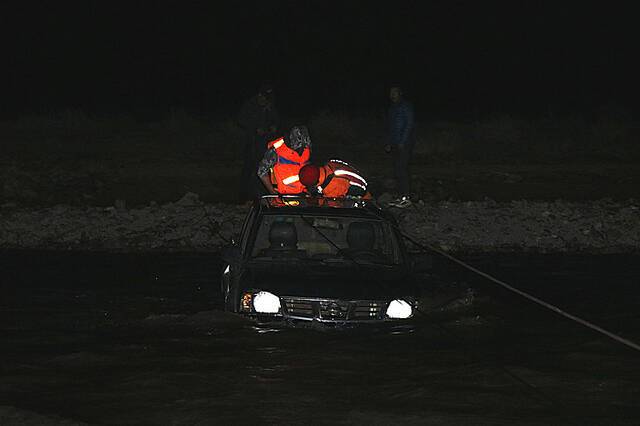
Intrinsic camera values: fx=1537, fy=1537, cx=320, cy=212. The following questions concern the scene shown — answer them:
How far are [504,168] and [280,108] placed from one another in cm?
2226

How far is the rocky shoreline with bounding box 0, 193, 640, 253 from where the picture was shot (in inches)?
922

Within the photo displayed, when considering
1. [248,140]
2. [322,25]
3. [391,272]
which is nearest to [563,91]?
[322,25]

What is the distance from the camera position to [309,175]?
15438mm

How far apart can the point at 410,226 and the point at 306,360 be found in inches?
519

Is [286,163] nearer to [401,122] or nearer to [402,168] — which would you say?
[401,122]

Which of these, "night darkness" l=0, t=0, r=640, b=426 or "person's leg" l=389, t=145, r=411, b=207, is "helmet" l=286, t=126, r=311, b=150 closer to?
"night darkness" l=0, t=0, r=640, b=426

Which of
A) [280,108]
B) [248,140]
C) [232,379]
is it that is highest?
[280,108]

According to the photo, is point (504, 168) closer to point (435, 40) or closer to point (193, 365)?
point (193, 365)

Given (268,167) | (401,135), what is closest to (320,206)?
(268,167)

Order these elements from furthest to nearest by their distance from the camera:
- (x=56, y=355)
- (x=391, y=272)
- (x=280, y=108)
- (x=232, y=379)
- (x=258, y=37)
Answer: (x=258, y=37) → (x=280, y=108) → (x=391, y=272) → (x=56, y=355) → (x=232, y=379)

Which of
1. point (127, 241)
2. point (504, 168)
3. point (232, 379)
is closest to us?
point (232, 379)

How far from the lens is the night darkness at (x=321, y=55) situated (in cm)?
5816

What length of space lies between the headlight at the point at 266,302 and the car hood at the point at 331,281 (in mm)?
Answer: 51

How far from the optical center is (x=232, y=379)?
11.0m
